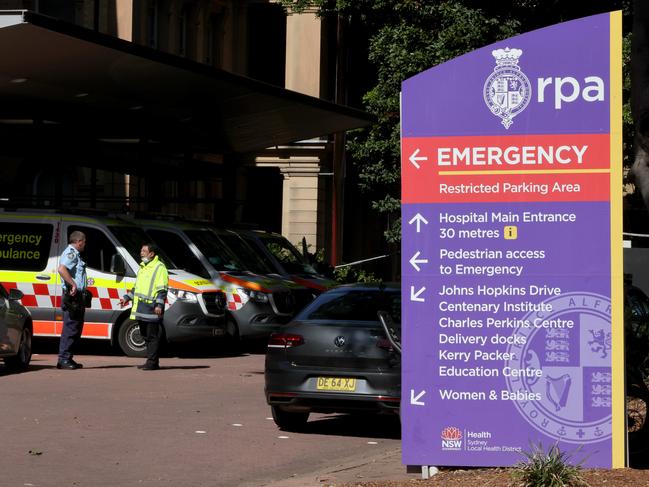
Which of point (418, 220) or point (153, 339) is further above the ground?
point (418, 220)

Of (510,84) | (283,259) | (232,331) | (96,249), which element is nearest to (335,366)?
(510,84)

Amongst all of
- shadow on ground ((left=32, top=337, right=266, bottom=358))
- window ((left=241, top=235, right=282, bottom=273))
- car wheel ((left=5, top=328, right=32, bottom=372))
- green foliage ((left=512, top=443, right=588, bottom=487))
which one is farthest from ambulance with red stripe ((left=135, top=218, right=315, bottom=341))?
green foliage ((left=512, top=443, right=588, bottom=487))

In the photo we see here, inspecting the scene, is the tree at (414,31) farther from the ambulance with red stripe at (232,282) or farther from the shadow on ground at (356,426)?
the shadow on ground at (356,426)

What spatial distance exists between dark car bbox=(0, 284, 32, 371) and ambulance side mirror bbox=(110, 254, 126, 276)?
3.02m

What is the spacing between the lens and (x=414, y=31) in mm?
30062

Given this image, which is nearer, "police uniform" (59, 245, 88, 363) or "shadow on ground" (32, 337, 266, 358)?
"police uniform" (59, 245, 88, 363)

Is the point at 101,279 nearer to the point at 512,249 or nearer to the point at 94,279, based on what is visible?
the point at 94,279

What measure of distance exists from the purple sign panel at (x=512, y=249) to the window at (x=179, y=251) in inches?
565

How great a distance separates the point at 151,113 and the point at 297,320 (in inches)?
662

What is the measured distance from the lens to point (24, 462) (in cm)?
1080

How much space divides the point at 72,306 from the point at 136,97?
9.10 meters

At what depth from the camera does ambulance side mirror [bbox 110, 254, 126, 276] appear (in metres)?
21.6

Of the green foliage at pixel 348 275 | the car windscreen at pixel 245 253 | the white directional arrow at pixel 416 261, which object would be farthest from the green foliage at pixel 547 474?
the green foliage at pixel 348 275

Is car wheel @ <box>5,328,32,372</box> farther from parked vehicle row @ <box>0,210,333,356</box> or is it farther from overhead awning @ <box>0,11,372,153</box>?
overhead awning @ <box>0,11,372,153</box>
